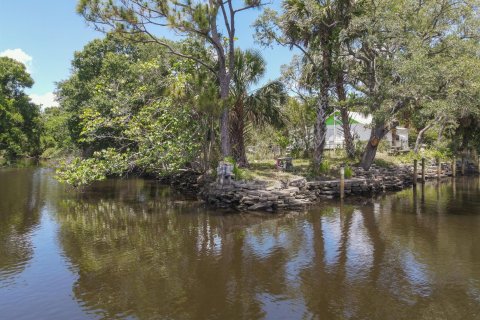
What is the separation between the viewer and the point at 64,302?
9.22 metres

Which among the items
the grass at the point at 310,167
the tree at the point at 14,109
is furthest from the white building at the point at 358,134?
the tree at the point at 14,109

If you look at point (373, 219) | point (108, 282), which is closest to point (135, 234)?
point (108, 282)

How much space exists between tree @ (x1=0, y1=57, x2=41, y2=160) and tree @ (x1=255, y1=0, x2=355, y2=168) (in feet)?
115

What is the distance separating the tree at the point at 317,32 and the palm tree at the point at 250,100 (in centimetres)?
258

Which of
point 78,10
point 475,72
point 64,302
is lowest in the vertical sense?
point 64,302

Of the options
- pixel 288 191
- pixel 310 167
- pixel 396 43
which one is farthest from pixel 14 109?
pixel 396 43

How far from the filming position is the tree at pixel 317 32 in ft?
81.0

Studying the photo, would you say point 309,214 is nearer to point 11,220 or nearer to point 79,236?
point 79,236

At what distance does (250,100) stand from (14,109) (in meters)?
36.8

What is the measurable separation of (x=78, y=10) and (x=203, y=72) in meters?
7.55

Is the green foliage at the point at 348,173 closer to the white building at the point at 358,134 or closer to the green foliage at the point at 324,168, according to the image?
the green foliage at the point at 324,168

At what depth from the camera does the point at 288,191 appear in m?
20.2

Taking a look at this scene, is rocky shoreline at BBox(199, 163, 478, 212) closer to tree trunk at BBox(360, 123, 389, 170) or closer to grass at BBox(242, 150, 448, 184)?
tree trunk at BBox(360, 123, 389, 170)

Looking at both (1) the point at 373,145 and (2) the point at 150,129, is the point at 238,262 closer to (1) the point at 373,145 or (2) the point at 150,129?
(2) the point at 150,129
